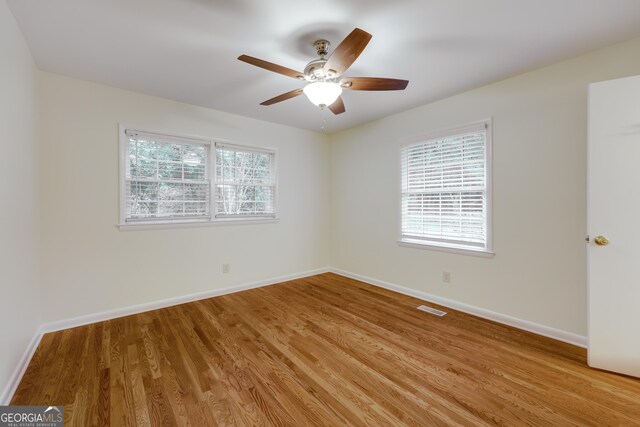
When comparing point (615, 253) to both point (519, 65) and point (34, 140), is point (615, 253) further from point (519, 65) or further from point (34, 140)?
point (34, 140)

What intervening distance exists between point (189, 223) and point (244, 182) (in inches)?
37.2

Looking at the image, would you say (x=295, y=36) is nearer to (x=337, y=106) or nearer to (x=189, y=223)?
(x=337, y=106)

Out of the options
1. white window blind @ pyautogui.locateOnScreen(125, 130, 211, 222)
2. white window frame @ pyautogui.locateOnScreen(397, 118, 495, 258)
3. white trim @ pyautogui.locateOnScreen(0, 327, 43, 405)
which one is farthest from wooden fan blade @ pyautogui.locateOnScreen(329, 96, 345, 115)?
white trim @ pyautogui.locateOnScreen(0, 327, 43, 405)

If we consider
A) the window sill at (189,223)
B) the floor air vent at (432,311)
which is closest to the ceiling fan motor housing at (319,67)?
the window sill at (189,223)

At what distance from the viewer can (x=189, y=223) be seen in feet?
11.2

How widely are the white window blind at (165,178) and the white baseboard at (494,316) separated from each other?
276 centimetres

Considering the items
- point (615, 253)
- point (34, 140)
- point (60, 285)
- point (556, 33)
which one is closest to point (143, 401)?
point (60, 285)

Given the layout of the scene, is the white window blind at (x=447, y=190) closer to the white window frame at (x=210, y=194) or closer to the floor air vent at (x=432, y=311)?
the floor air vent at (x=432, y=311)

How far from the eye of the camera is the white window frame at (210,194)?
9.69ft

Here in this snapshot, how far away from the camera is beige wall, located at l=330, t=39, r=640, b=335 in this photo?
2330mm

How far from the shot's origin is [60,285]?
8.76 ft

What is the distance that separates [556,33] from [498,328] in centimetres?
253

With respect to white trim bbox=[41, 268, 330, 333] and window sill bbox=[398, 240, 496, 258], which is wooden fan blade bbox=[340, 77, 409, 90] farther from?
white trim bbox=[41, 268, 330, 333]

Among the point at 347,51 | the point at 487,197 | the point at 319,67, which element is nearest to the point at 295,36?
the point at 319,67
